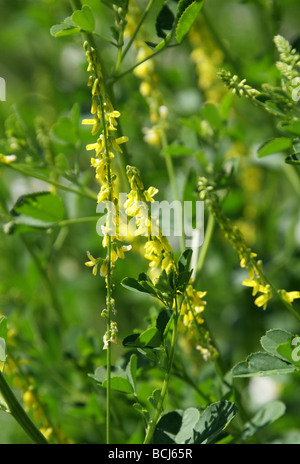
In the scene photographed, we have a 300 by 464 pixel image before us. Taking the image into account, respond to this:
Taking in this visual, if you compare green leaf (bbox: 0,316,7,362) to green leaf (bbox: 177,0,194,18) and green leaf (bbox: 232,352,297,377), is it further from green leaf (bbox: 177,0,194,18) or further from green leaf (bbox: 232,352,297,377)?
green leaf (bbox: 177,0,194,18)

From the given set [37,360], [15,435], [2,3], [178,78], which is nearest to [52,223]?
[37,360]

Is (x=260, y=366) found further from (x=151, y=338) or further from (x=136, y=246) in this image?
(x=136, y=246)

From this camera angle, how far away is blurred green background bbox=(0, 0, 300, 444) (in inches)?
34.5

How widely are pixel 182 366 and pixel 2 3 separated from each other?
1.44 m

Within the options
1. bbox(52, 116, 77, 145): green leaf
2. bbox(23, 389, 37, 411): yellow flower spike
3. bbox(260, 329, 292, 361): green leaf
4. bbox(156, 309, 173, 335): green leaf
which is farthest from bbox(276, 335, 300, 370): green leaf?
bbox(52, 116, 77, 145): green leaf

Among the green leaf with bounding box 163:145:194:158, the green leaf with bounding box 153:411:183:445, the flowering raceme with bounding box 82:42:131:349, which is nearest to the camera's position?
the flowering raceme with bounding box 82:42:131:349

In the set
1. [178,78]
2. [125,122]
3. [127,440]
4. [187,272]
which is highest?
[178,78]

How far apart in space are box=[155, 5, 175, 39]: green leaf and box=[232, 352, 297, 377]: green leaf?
386 mm

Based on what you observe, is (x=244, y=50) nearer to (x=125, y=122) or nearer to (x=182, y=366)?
(x=125, y=122)

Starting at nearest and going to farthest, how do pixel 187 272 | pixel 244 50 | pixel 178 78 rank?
pixel 187 272 → pixel 178 78 → pixel 244 50

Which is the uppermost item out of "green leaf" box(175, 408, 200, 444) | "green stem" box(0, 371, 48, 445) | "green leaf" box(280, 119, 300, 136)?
"green leaf" box(280, 119, 300, 136)

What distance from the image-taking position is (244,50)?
5.16ft

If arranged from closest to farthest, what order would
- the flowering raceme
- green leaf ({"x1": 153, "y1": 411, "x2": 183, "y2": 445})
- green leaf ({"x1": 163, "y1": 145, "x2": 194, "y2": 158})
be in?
the flowering raceme < green leaf ({"x1": 153, "y1": 411, "x2": 183, "y2": 445}) < green leaf ({"x1": 163, "y1": 145, "x2": 194, "y2": 158})

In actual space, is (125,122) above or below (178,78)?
below
